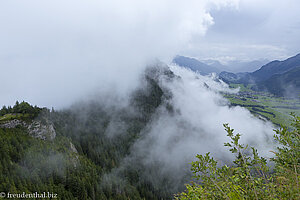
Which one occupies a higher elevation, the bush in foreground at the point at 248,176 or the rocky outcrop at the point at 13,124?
the bush in foreground at the point at 248,176

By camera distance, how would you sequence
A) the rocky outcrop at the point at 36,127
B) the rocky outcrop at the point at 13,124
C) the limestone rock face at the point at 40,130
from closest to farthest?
the rocky outcrop at the point at 13,124 → the rocky outcrop at the point at 36,127 → the limestone rock face at the point at 40,130

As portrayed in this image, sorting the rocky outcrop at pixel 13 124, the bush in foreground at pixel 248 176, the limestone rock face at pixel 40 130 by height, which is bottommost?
the limestone rock face at pixel 40 130

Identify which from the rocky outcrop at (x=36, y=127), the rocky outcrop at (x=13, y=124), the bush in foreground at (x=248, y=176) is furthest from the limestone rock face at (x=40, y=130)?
the bush in foreground at (x=248, y=176)

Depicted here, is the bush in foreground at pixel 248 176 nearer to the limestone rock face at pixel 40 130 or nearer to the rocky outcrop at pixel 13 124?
the rocky outcrop at pixel 13 124

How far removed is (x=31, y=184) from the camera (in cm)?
7762

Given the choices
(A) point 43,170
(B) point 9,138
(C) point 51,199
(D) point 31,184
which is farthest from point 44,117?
(C) point 51,199

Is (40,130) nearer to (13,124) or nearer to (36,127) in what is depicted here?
(36,127)


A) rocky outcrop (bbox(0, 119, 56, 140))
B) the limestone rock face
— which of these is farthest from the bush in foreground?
the limestone rock face

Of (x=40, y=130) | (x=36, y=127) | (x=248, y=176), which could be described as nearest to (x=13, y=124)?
(x=36, y=127)

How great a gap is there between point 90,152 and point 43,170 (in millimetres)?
91943

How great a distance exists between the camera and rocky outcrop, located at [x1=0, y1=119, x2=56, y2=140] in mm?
111387

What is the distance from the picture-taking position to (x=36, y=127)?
122 metres

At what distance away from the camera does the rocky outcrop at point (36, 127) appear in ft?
365

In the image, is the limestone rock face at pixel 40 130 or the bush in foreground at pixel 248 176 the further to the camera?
the limestone rock face at pixel 40 130
